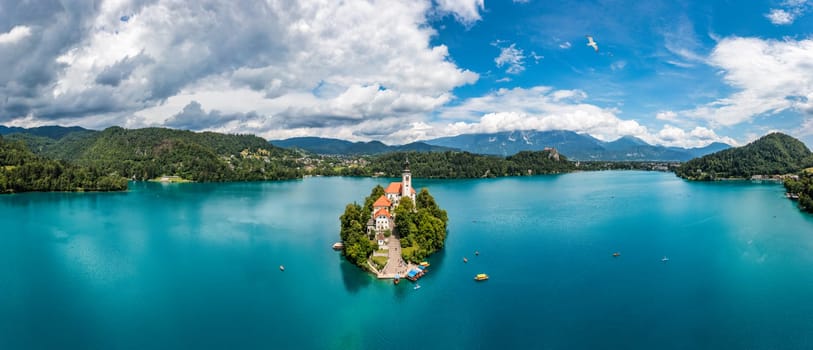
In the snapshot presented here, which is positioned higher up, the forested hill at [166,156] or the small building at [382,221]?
the forested hill at [166,156]

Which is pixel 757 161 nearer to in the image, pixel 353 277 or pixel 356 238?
pixel 356 238

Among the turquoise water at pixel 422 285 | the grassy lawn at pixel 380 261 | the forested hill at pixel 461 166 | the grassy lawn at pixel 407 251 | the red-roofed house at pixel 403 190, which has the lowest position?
the turquoise water at pixel 422 285

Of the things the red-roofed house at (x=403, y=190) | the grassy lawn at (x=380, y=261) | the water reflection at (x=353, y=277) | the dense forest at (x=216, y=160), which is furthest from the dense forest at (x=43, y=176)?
the grassy lawn at (x=380, y=261)

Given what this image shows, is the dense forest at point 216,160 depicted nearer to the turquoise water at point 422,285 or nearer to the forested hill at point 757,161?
the forested hill at point 757,161

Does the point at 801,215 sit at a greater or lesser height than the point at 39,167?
lesser

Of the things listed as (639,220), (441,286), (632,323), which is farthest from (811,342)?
(639,220)

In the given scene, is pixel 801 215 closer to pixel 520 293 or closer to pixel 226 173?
pixel 520 293
